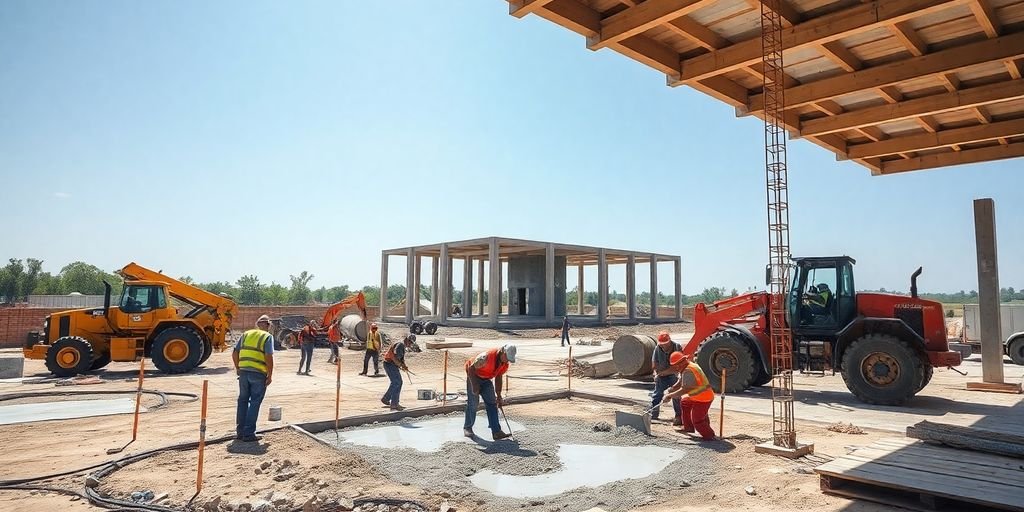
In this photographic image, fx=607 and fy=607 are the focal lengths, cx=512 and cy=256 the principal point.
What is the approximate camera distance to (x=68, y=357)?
51.3 feet

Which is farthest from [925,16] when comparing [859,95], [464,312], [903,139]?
[464,312]

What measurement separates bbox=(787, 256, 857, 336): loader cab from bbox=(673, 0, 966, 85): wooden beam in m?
5.42

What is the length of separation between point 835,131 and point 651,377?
6793mm

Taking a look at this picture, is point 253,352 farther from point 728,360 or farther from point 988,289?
point 988,289

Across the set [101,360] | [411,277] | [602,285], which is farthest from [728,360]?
[411,277]

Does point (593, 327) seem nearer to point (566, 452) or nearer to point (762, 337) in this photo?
point (762, 337)

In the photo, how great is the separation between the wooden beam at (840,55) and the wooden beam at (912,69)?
0.72 ft

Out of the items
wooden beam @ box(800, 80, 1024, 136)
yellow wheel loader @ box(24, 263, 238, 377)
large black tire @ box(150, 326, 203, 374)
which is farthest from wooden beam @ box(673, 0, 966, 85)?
yellow wheel loader @ box(24, 263, 238, 377)

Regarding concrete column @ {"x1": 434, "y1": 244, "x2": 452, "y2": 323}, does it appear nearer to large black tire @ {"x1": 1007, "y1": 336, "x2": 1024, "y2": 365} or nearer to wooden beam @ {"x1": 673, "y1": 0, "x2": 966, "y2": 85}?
large black tire @ {"x1": 1007, "y1": 336, "x2": 1024, "y2": 365}

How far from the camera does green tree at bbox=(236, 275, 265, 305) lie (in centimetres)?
8675

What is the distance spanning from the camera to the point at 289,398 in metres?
12.5

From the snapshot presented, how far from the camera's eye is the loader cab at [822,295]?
38.4 feet

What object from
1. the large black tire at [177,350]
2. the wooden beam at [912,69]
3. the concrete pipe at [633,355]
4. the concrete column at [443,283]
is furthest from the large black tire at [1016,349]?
the concrete column at [443,283]

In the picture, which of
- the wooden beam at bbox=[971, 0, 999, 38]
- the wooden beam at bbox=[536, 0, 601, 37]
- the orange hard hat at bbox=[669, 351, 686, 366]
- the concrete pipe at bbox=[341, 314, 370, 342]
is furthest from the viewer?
the concrete pipe at bbox=[341, 314, 370, 342]
